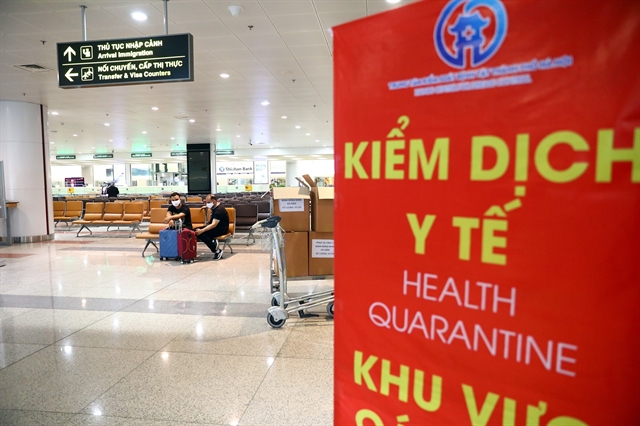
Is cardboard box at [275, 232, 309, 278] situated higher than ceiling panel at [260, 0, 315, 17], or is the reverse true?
ceiling panel at [260, 0, 315, 17]

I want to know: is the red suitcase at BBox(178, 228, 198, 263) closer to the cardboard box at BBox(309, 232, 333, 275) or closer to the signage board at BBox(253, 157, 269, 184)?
the cardboard box at BBox(309, 232, 333, 275)

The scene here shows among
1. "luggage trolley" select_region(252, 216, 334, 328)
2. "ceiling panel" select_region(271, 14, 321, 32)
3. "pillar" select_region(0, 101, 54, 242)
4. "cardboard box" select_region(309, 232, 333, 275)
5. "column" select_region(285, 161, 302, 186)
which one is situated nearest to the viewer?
"luggage trolley" select_region(252, 216, 334, 328)

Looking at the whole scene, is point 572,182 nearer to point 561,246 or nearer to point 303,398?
point 561,246

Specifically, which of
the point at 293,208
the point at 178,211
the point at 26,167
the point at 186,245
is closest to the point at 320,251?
the point at 293,208

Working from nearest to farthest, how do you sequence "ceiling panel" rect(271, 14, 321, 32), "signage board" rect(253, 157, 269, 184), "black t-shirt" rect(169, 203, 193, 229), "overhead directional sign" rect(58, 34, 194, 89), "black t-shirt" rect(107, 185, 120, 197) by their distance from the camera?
"overhead directional sign" rect(58, 34, 194, 89), "ceiling panel" rect(271, 14, 321, 32), "black t-shirt" rect(169, 203, 193, 229), "black t-shirt" rect(107, 185, 120, 197), "signage board" rect(253, 157, 269, 184)

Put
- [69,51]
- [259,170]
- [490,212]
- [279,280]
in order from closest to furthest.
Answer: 1. [490,212]
2. [279,280]
3. [69,51]
4. [259,170]

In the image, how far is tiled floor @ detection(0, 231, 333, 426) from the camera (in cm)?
265

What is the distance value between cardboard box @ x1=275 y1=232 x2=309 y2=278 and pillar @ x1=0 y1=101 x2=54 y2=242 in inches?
420

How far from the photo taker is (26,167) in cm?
1151

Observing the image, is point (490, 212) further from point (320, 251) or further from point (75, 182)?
point (75, 182)

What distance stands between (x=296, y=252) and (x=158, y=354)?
176cm


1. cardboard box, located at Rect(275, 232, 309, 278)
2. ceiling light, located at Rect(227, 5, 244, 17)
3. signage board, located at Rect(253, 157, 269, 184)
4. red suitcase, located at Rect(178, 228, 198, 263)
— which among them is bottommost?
red suitcase, located at Rect(178, 228, 198, 263)

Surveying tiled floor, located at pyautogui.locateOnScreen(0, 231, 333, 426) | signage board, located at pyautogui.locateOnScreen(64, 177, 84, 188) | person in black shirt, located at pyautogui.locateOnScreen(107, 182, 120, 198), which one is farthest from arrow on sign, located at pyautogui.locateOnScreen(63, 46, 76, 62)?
signage board, located at pyautogui.locateOnScreen(64, 177, 84, 188)

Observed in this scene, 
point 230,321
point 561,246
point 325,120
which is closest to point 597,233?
point 561,246
